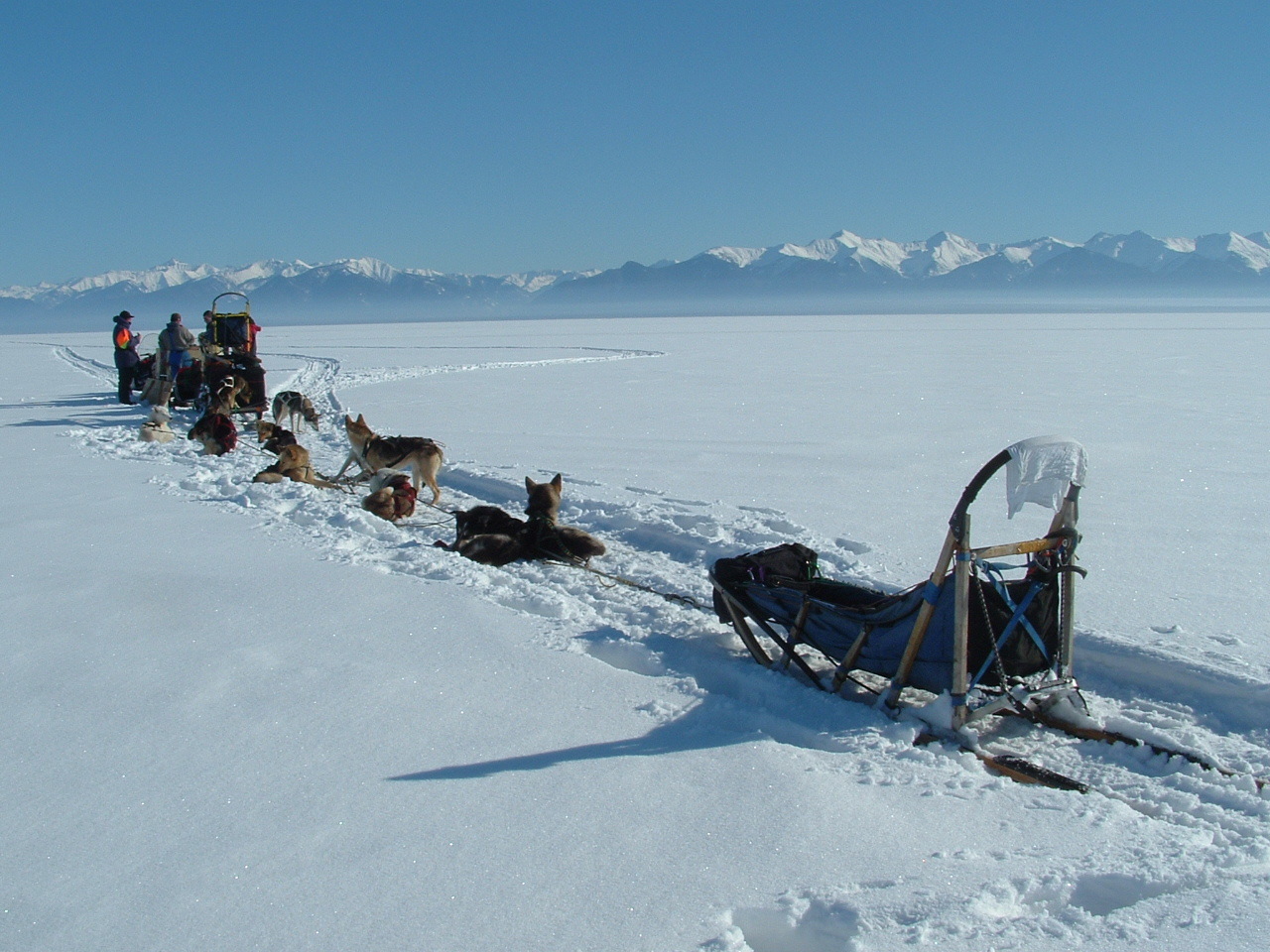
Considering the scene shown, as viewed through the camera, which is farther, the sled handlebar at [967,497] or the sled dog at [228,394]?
the sled dog at [228,394]

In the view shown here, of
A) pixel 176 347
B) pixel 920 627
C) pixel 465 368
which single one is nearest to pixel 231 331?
pixel 176 347

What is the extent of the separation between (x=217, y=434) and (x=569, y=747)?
6595 millimetres

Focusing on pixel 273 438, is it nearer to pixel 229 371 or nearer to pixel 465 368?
pixel 229 371

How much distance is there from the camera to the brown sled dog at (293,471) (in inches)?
244

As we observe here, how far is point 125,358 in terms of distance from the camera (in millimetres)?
11836

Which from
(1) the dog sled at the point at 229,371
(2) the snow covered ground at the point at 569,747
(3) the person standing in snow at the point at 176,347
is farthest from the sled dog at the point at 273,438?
(3) the person standing in snow at the point at 176,347

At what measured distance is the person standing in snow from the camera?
11.0 metres

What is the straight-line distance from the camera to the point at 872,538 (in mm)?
4918

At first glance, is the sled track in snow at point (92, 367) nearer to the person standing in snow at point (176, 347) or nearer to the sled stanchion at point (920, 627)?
the person standing in snow at point (176, 347)

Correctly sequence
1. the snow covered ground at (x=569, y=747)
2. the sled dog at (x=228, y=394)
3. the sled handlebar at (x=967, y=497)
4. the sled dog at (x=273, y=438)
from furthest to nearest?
the sled dog at (x=228, y=394) < the sled dog at (x=273, y=438) < the sled handlebar at (x=967, y=497) < the snow covered ground at (x=569, y=747)

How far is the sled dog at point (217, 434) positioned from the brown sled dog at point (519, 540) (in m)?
4.24

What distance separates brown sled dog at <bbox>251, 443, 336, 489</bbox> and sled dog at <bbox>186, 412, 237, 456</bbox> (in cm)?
182

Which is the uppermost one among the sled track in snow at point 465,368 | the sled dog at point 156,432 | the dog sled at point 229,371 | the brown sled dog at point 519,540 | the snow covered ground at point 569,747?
the dog sled at point 229,371

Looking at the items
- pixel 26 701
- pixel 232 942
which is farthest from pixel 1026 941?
pixel 26 701
